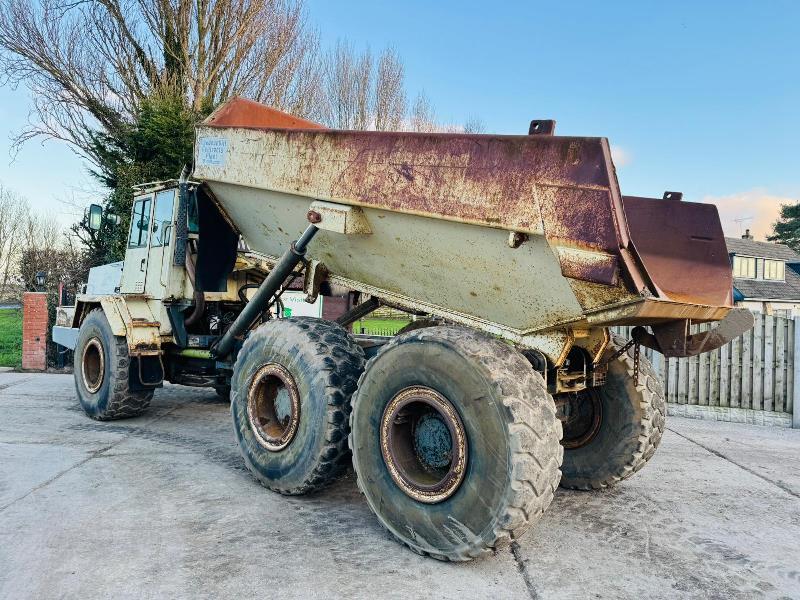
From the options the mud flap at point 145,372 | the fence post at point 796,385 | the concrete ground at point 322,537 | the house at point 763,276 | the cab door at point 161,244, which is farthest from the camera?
the house at point 763,276

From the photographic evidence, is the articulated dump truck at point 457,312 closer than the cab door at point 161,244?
Yes

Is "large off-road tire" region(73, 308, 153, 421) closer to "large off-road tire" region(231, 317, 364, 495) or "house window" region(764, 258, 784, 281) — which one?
"large off-road tire" region(231, 317, 364, 495)

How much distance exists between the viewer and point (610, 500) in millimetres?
4125

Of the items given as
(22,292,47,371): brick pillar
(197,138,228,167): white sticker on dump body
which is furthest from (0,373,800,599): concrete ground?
(22,292,47,371): brick pillar

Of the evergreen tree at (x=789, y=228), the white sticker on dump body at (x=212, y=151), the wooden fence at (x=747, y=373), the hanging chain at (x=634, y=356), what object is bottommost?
the wooden fence at (x=747, y=373)

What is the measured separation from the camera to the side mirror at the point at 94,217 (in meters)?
6.71

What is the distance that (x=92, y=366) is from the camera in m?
6.84

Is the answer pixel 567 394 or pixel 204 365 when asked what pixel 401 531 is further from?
pixel 204 365

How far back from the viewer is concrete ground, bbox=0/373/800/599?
2.78 m

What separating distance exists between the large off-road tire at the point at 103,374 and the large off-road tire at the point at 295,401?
98.9 inches

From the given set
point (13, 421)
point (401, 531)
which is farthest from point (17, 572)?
point (13, 421)

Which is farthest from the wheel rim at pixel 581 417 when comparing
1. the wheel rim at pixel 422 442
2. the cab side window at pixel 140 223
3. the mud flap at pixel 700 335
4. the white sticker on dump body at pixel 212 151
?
the cab side window at pixel 140 223

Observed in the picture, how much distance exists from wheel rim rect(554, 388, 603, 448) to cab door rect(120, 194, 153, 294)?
4.63 meters

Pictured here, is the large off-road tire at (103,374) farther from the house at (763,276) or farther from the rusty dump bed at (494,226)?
the house at (763,276)
